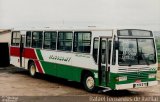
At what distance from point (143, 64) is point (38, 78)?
7.69m

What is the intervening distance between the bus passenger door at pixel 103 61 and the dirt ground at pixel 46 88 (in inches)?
27.6

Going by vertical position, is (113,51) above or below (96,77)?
above

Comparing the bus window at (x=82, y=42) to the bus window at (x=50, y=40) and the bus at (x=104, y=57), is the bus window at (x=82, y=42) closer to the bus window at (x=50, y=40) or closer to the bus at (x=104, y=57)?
the bus at (x=104, y=57)

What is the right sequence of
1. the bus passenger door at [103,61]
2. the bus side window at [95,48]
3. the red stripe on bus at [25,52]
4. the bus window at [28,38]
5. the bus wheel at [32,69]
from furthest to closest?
1. the bus window at [28,38]
2. the bus wheel at [32,69]
3. the red stripe on bus at [25,52]
4. the bus side window at [95,48]
5. the bus passenger door at [103,61]

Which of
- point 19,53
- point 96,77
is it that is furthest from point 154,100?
point 19,53

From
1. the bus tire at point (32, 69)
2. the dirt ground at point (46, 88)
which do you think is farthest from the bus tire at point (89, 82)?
the bus tire at point (32, 69)

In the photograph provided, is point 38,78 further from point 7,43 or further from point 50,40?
point 7,43

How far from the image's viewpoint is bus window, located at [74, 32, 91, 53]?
53.6 feet

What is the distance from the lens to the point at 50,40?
1945 centimetres

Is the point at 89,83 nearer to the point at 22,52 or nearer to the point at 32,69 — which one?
the point at 32,69

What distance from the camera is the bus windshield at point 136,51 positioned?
14.8m

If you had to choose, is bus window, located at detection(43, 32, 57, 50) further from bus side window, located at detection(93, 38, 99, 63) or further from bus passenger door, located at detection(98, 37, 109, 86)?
bus passenger door, located at detection(98, 37, 109, 86)

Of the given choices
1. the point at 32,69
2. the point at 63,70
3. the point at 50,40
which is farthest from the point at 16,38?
the point at 63,70

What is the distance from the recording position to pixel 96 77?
15672 mm
